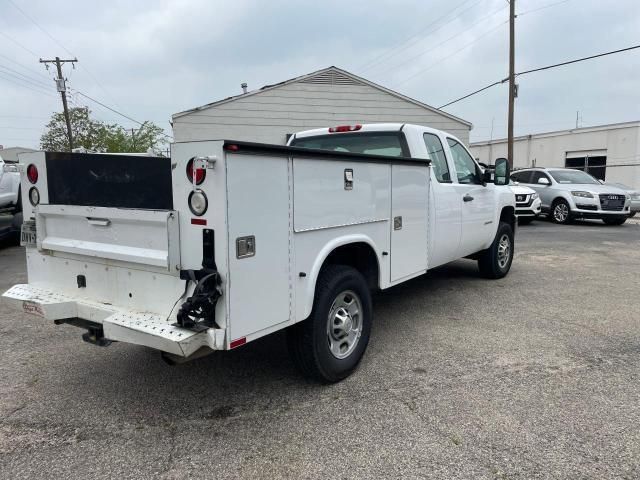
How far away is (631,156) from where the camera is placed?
25.2 meters

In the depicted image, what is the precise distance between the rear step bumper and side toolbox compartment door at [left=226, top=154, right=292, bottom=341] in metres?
0.20

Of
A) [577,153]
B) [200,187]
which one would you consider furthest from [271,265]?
[577,153]

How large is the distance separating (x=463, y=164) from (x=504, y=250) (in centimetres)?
208

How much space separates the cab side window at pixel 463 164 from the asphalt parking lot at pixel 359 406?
5.48ft

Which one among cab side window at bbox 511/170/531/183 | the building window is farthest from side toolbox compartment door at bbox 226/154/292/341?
the building window

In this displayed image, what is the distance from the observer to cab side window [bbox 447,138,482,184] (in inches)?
219

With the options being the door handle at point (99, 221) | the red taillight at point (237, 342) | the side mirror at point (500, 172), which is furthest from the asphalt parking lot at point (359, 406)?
the side mirror at point (500, 172)

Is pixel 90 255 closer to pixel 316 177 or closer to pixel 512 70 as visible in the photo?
pixel 316 177

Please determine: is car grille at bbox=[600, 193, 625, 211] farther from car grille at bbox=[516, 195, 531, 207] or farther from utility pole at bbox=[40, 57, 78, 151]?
utility pole at bbox=[40, 57, 78, 151]

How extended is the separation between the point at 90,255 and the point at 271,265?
50.4 inches

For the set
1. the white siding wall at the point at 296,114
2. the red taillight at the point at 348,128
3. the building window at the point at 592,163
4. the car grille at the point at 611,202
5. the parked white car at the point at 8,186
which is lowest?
the car grille at the point at 611,202

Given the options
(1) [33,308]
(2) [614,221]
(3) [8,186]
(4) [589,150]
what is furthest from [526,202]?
(4) [589,150]

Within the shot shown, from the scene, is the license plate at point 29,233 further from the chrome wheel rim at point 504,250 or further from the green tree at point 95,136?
the green tree at point 95,136

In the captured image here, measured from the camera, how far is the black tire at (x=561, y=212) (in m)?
15.3
